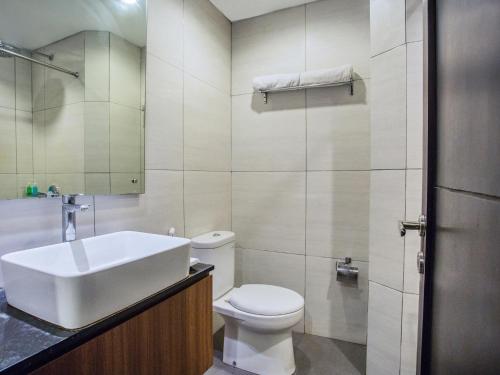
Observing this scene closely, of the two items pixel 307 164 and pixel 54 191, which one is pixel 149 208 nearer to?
pixel 54 191

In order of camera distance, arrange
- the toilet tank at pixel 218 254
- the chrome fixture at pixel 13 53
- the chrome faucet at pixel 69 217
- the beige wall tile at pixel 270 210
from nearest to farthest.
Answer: the chrome fixture at pixel 13 53 → the chrome faucet at pixel 69 217 → the toilet tank at pixel 218 254 → the beige wall tile at pixel 270 210

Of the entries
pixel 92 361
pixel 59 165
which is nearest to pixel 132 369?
pixel 92 361

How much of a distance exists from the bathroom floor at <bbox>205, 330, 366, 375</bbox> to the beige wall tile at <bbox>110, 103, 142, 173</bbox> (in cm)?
133

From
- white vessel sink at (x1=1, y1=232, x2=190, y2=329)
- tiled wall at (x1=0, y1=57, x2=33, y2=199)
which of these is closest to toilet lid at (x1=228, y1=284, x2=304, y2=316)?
white vessel sink at (x1=1, y1=232, x2=190, y2=329)

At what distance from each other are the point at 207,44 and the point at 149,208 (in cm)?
128

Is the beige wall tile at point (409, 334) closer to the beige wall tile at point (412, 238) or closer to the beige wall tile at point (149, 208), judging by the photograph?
the beige wall tile at point (412, 238)

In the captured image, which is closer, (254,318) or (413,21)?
(413,21)

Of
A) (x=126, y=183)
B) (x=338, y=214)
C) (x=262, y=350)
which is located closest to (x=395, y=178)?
(x=338, y=214)

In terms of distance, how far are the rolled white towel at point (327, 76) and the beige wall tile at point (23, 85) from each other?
1.61 metres

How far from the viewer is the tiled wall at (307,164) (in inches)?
81.6

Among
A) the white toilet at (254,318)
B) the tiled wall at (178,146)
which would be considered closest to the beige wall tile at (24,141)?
the tiled wall at (178,146)

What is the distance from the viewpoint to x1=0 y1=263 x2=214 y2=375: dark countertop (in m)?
0.65

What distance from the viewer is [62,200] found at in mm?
1211

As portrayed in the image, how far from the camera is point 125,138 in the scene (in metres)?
1.51
